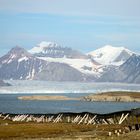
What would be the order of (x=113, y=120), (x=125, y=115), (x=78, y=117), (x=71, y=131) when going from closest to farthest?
1. (x=71, y=131)
2. (x=125, y=115)
3. (x=113, y=120)
4. (x=78, y=117)

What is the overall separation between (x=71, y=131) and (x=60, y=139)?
466 inches

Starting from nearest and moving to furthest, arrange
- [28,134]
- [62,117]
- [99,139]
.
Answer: [99,139]
[28,134]
[62,117]

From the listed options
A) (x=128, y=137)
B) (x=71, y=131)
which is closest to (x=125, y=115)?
(x=71, y=131)

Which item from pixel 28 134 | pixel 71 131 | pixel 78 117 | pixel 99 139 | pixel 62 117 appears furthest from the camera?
pixel 62 117

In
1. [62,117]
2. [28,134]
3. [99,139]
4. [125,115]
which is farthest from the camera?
[62,117]

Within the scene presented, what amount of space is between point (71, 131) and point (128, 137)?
13524 millimetres

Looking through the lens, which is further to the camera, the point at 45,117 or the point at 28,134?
the point at 45,117

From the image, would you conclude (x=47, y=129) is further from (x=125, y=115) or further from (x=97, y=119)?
(x=97, y=119)

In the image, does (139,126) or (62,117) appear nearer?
(139,126)

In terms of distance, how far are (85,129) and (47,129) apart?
4525 mm

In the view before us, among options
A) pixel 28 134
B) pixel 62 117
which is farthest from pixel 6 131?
pixel 62 117

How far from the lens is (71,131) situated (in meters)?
56.2

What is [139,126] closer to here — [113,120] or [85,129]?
[85,129]

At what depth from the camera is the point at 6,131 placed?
2077 inches
